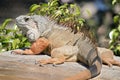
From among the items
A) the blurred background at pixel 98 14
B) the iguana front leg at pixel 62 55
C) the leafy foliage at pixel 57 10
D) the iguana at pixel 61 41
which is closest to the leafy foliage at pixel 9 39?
the leafy foliage at pixel 57 10

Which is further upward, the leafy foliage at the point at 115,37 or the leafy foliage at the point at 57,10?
the leafy foliage at the point at 57,10

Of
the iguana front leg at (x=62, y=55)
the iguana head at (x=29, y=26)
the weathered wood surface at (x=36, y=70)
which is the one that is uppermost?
the iguana head at (x=29, y=26)

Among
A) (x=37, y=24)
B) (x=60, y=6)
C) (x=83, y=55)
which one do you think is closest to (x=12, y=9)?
(x=60, y=6)

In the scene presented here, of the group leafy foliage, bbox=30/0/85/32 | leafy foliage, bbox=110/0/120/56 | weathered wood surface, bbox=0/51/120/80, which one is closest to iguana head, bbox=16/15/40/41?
weathered wood surface, bbox=0/51/120/80

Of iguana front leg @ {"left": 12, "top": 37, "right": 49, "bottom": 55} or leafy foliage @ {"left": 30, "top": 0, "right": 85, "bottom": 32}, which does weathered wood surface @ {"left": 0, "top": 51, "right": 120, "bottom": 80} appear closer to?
iguana front leg @ {"left": 12, "top": 37, "right": 49, "bottom": 55}

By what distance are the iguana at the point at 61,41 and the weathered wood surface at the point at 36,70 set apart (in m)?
0.07

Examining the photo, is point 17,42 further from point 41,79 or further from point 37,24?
point 41,79

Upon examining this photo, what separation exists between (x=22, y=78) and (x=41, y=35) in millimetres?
688

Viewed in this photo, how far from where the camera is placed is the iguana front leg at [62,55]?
3.33 meters

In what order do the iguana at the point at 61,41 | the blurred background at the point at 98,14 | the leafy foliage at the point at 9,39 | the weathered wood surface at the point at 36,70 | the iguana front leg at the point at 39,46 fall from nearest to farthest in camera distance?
1. the weathered wood surface at the point at 36,70
2. the iguana at the point at 61,41
3. the iguana front leg at the point at 39,46
4. the leafy foliage at the point at 9,39
5. the blurred background at the point at 98,14

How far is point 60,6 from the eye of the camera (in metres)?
5.09

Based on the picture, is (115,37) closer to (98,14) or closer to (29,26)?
(98,14)

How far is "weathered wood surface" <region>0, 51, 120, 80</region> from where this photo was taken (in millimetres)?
3008

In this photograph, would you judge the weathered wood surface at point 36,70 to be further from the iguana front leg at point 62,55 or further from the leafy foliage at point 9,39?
the leafy foliage at point 9,39
